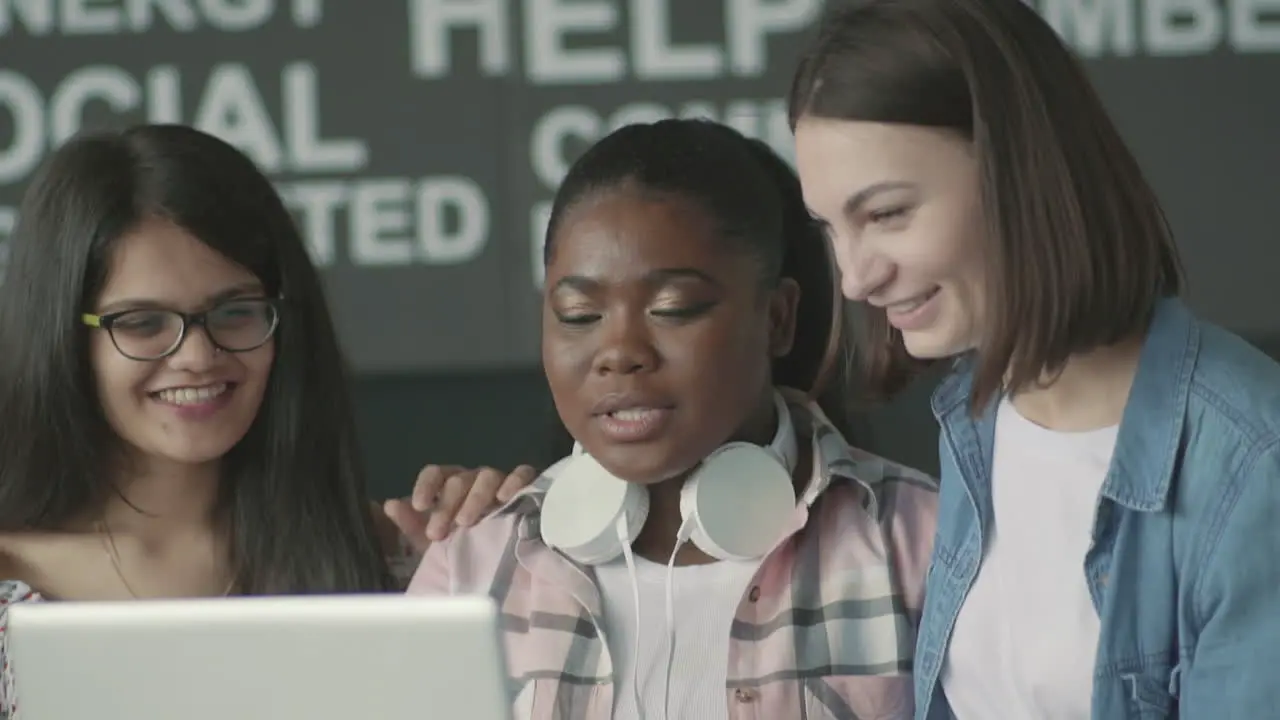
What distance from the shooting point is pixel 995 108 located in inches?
58.1

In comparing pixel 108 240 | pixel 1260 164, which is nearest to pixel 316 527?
pixel 108 240

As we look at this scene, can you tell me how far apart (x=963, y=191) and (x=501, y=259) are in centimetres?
173

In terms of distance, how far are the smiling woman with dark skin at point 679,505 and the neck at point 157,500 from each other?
0.42 meters

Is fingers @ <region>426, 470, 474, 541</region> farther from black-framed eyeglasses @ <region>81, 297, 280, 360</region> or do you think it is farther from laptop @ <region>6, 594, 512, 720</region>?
laptop @ <region>6, 594, 512, 720</region>

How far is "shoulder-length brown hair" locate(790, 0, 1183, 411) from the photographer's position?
4.79 feet

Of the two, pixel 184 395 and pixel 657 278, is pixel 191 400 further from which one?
pixel 657 278

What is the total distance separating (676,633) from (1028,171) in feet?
2.07

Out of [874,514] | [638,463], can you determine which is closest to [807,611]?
[874,514]

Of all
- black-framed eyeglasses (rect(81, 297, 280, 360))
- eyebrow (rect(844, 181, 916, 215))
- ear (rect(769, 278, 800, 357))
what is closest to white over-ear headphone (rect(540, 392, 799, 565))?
ear (rect(769, 278, 800, 357))

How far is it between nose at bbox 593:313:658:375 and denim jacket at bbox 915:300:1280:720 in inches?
19.2

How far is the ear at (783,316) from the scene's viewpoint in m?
1.92

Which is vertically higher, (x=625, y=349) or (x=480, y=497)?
(x=625, y=349)

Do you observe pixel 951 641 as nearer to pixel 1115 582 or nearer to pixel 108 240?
pixel 1115 582

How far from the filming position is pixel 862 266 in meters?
1.55
